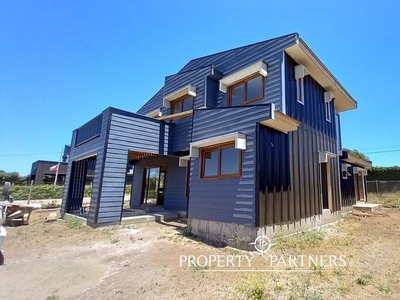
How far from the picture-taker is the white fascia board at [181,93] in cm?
969

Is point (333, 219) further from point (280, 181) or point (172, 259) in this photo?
point (172, 259)

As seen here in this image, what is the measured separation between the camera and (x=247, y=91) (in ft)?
26.3

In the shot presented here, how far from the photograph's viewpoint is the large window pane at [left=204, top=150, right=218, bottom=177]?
21.7 ft

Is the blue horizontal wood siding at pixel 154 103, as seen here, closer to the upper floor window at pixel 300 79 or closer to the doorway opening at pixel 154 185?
the doorway opening at pixel 154 185

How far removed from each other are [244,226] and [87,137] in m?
8.35

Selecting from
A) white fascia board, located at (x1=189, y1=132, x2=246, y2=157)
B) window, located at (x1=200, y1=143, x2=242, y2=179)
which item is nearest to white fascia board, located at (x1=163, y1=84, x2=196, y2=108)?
white fascia board, located at (x1=189, y1=132, x2=246, y2=157)

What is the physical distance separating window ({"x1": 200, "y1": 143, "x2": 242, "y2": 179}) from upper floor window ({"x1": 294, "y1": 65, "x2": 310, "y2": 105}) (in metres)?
3.47

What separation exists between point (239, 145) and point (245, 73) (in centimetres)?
354

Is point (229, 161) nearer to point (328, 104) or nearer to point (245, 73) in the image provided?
point (245, 73)

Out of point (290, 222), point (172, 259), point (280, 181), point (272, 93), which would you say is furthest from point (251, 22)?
point (172, 259)

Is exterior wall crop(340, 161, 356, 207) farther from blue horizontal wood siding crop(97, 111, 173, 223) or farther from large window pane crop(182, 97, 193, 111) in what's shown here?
blue horizontal wood siding crop(97, 111, 173, 223)

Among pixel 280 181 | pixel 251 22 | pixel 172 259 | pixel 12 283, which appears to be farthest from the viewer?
pixel 251 22

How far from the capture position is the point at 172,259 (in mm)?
4703

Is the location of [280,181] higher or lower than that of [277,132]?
lower
